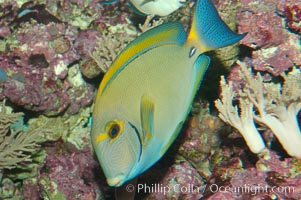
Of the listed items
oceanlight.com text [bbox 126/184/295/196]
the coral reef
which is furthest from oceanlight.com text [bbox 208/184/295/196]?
the coral reef

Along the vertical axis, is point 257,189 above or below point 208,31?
below

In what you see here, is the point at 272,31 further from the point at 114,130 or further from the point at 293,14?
the point at 114,130

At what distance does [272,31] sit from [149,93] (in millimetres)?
1819

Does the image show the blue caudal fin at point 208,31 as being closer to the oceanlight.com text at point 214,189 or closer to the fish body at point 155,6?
the oceanlight.com text at point 214,189

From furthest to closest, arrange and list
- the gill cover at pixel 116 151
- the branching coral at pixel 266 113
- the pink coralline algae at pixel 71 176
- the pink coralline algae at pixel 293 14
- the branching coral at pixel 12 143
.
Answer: the pink coralline algae at pixel 71 176 → the branching coral at pixel 12 143 → the pink coralline algae at pixel 293 14 → the branching coral at pixel 266 113 → the gill cover at pixel 116 151

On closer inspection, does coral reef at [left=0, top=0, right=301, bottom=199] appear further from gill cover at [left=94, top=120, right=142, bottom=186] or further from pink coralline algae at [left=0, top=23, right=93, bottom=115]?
gill cover at [left=94, top=120, right=142, bottom=186]

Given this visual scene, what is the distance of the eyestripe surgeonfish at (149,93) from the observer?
1.69m

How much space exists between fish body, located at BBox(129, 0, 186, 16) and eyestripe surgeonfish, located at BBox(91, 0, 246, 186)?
1272 millimetres

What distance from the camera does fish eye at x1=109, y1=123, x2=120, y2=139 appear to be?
66.2 inches

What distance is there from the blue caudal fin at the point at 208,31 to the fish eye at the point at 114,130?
629 mm

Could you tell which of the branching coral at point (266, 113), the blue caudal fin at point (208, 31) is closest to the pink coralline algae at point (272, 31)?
the branching coral at point (266, 113)

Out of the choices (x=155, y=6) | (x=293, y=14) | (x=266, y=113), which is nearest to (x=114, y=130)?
(x=266, y=113)

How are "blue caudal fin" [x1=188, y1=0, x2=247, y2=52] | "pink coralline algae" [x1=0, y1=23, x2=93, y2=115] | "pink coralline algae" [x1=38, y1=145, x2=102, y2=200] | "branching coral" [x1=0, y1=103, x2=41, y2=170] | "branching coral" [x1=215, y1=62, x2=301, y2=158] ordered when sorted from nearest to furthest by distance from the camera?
1. "blue caudal fin" [x1=188, y1=0, x2=247, y2=52]
2. "branching coral" [x1=215, y1=62, x2=301, y2=158]
3. "branching coral" [x1=0, y1=103, x2=41, y2=170]
4. "pink coralline algae" [x1=0, y1=23, x2=93, y2=115]
5. "pink coralline algae" [x1=38, y1=145, x2=102, y2=200]

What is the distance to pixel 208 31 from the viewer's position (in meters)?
1.95
